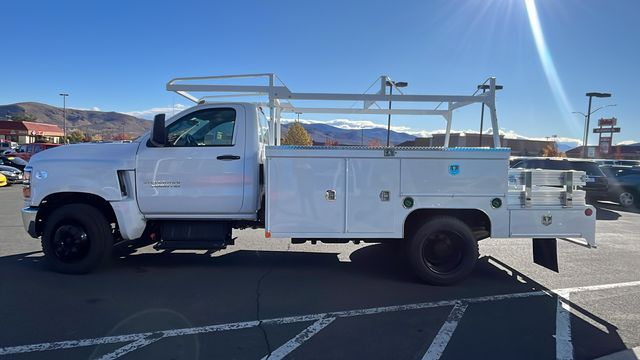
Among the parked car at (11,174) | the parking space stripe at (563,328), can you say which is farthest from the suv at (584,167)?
the parked car at (11,174)

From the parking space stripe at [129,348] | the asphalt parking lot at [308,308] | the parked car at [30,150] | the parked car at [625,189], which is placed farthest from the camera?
the parked car at [30,150]

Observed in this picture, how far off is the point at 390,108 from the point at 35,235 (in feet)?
17.6

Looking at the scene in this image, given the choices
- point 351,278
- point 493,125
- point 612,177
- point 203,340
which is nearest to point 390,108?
point 493,125

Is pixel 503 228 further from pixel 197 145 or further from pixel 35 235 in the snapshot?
pixel 35 235

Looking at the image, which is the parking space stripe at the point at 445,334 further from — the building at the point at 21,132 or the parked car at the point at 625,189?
the building at the point at 21,132

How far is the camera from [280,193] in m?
5.49

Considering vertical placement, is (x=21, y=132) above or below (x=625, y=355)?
above

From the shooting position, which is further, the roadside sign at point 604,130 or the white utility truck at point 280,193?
the roadside sign at point 604,130

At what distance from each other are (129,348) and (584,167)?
1644 cm

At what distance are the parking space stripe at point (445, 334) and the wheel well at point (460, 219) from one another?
3.65 ft

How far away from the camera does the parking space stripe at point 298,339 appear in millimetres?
3713

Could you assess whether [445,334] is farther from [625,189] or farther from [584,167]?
[625,189]

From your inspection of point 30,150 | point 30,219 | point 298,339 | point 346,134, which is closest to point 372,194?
point 298,339

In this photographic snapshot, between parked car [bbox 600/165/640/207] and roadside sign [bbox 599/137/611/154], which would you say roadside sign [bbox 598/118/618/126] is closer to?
roadside sign [bbox 599/137/611/154]
